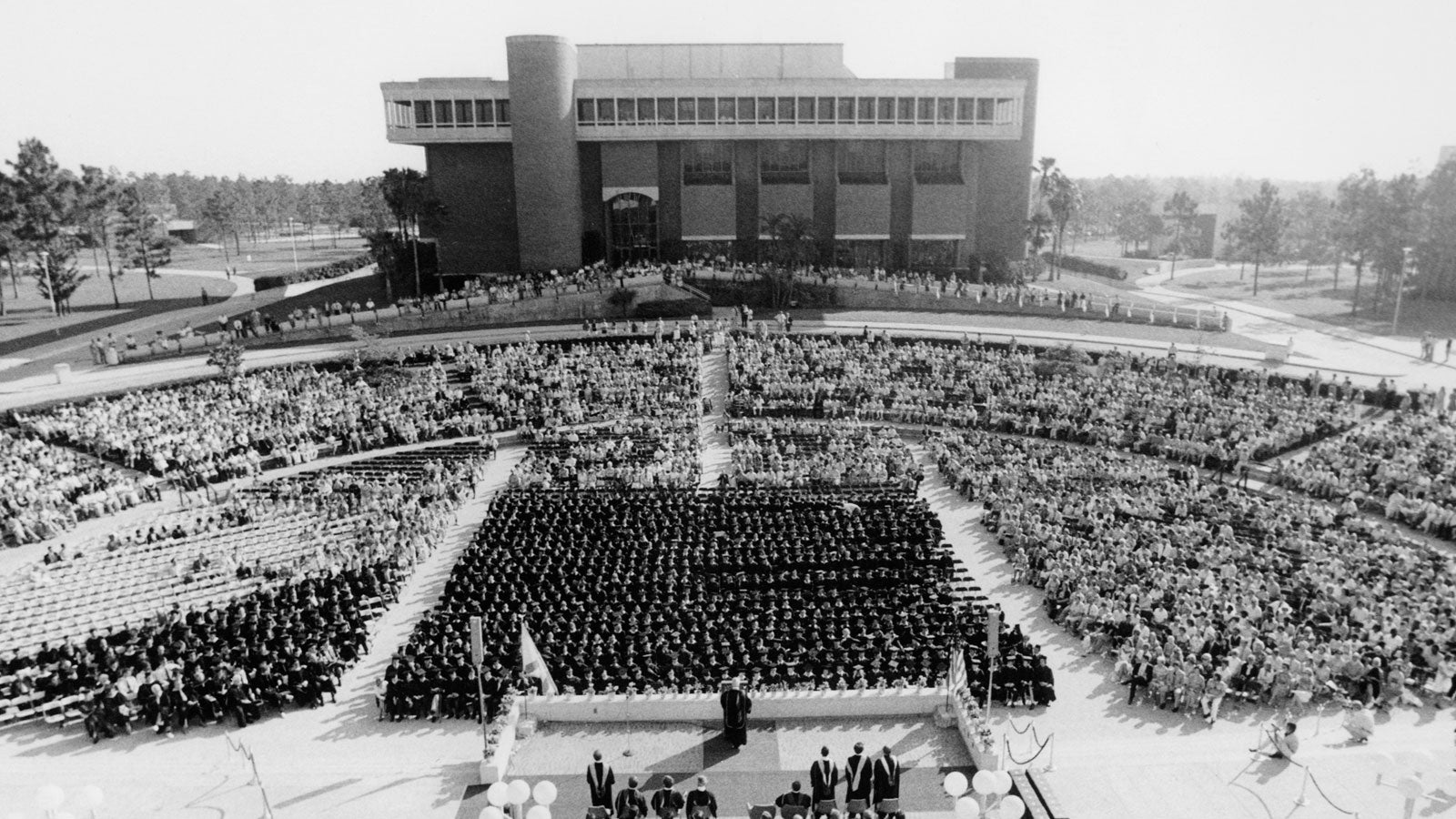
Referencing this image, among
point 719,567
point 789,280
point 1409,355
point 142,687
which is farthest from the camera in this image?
point 789,280

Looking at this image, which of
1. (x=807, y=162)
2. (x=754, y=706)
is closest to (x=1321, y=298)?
(x=807, y=162)

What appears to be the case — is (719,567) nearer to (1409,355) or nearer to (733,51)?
(1409,355)

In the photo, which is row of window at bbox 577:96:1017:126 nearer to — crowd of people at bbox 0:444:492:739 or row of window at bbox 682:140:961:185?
row of window at bbox 682:140:961:185

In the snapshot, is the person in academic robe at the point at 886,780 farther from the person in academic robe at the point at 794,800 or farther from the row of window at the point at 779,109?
the row of window at the point at 779,109

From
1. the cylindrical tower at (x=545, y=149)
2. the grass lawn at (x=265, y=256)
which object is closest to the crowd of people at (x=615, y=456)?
the cylindrical tower at (x=545, y=149)

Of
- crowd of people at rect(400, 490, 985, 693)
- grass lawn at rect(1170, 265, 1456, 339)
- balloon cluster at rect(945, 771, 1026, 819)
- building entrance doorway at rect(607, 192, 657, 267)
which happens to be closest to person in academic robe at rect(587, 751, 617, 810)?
crowd of people at rect(400, 490, 985, 693)

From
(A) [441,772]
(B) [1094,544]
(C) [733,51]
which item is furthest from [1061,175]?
(A) [441,772]

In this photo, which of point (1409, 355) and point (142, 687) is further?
point (1409, 355)
